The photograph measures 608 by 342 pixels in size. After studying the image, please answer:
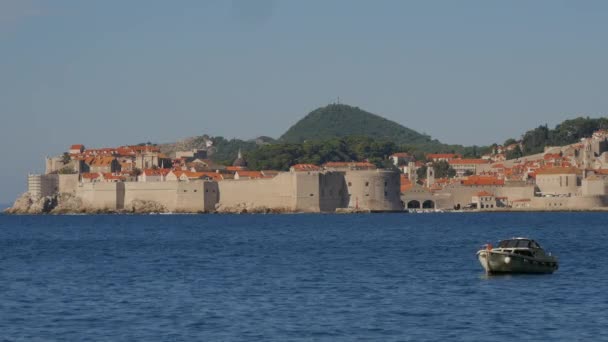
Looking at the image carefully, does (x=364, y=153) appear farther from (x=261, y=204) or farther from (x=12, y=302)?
(x=12, y=302)

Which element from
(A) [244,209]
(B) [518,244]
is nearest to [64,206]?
(A) [244,209]

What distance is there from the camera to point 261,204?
3066 inches

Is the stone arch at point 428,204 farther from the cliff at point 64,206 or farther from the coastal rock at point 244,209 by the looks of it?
the cliff at point 64,206

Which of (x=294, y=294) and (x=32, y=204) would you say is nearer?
(x=294, y=294)

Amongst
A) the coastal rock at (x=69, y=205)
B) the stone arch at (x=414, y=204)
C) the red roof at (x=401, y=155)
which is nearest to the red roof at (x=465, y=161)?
the red roof at (x=401, y=155)

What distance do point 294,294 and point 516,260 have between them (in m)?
5.42

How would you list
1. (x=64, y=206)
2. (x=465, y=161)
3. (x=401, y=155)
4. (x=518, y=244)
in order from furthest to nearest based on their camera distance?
1. (x=401, y=155)
2. (x=465, y=161)
3. (x=64, y=206)
4. (x=518, y=244)

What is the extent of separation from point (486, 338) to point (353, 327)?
1.87 meters

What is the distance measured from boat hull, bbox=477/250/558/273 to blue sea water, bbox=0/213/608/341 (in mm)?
300

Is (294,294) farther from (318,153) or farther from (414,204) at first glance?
(318,153)

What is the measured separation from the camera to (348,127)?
7092 inches

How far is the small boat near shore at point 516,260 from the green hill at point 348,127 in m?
147

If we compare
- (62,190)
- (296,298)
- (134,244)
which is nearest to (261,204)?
(62,190)

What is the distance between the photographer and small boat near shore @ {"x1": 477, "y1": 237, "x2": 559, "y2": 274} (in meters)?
24.6
